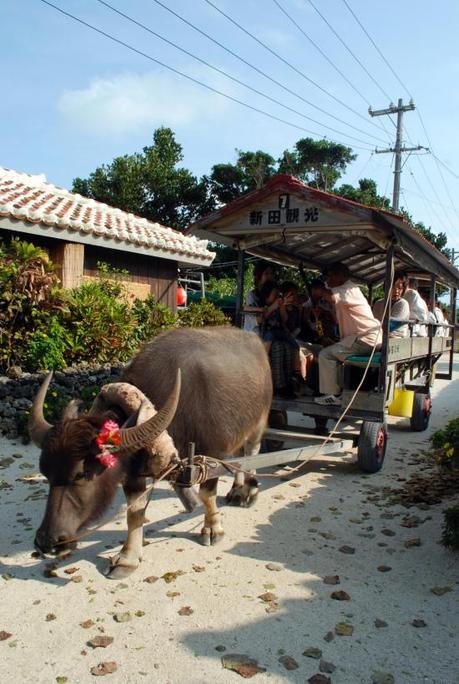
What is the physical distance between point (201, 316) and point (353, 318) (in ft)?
17.0

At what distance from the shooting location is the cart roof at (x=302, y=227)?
4875 millimetres

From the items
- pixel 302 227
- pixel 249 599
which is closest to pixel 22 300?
pixel 302 227

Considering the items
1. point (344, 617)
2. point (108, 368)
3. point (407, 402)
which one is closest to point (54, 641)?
point (344, 617)

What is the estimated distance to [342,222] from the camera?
497cm

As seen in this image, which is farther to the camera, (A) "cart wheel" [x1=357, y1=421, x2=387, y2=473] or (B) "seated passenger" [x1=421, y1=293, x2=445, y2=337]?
(B) "seated passenger" [x1=421, y1=293, x2=445, y2=337]

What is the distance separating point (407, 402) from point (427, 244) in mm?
2425

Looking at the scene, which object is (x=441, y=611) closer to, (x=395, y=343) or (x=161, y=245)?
(x=395, y=343)

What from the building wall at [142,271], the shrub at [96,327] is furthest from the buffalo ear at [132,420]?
the building wall at [142,271]

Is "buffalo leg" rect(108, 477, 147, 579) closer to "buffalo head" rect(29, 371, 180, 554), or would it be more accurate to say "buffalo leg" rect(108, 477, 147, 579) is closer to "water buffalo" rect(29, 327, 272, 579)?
"water buffalo" rect(29, 327, 272, 579)

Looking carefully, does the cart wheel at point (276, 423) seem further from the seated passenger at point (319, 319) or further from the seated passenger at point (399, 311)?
the seated passenger at point (399, 311)

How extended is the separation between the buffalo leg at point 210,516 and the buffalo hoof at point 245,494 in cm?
72

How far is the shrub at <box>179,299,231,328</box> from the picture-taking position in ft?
32.8

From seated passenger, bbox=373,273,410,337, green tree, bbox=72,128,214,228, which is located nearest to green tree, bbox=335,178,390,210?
green tree, bbox=72,128,214,228

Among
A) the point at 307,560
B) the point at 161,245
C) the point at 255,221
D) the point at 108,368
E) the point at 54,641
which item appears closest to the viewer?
the point at 54,641
